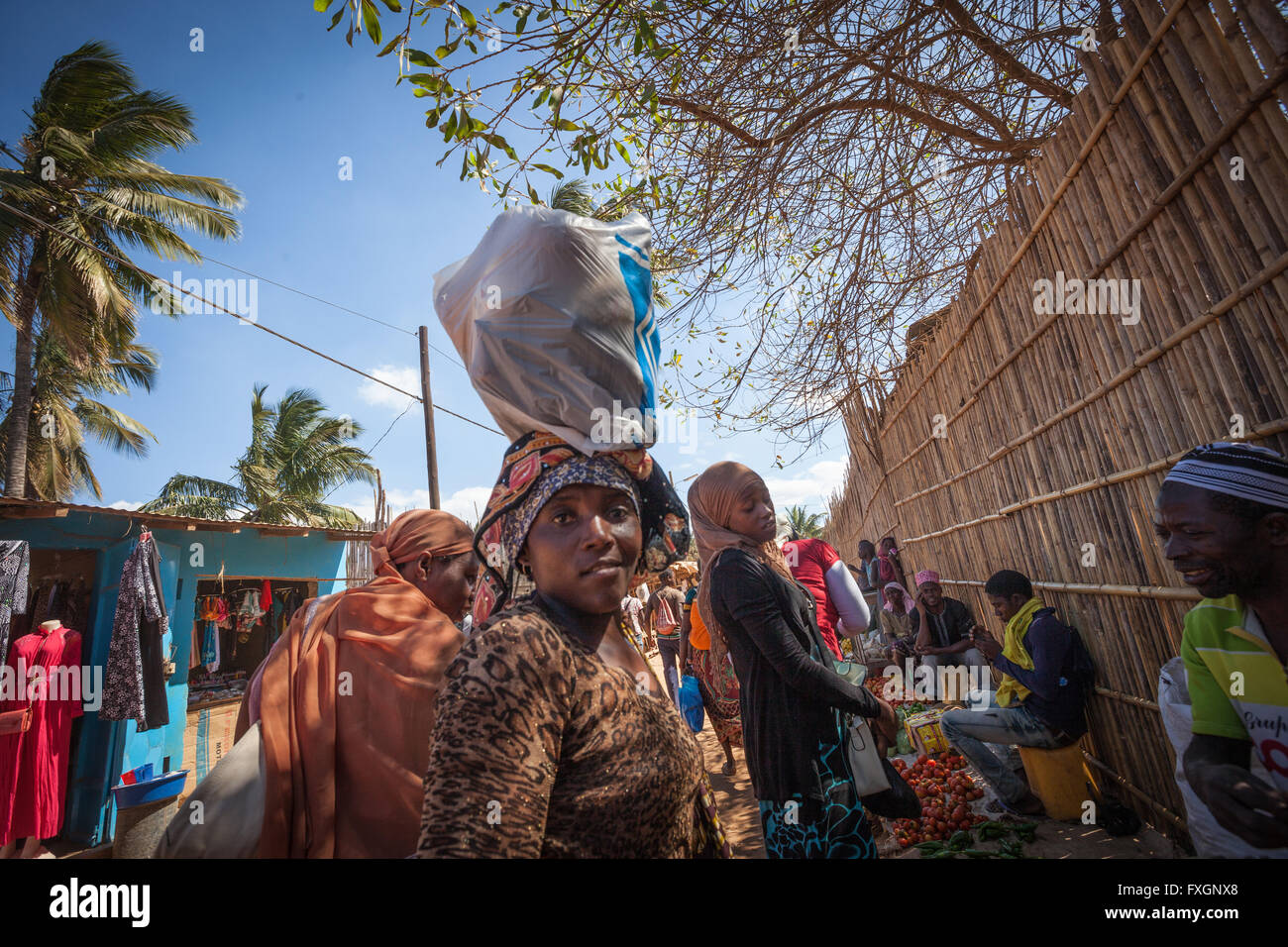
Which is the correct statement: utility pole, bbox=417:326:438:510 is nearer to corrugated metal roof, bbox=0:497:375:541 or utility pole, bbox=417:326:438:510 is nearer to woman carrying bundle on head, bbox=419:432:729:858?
corrugated metal roof, bbox=0:497:375:541

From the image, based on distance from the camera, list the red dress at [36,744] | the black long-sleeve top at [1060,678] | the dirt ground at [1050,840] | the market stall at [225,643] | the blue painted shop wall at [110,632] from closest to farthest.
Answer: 1. the dirt ground at [1050,840]
2. the black long-sleeve top at [1060,678]
3. the red dress at [36,744]
4. the blue painted shop wall at [110,632]
5. the market stall at [225,643]

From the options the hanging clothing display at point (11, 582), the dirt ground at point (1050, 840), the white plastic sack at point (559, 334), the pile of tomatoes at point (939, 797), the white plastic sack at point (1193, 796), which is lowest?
the dirt ground at point (1050, 840)

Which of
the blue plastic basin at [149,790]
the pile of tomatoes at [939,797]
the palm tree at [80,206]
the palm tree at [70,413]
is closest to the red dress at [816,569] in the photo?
the pile of tomatoes at [939,797]

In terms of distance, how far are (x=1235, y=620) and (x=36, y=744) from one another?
9.54 metres

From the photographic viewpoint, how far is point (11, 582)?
605cm

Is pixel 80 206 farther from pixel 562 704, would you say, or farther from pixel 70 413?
pixel 562 704

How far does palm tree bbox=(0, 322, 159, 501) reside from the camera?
15523 mm

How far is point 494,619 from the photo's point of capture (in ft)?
3.65

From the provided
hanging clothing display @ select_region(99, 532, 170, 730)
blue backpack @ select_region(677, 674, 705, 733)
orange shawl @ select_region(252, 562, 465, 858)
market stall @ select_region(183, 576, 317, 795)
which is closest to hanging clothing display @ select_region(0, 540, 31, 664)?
hanging clothing display @ select_region(99, 532, 170, 730)

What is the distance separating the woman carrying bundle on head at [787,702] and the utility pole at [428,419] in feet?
37.9

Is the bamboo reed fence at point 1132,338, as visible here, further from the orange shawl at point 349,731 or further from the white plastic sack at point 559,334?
the orange shawl at point 349,731

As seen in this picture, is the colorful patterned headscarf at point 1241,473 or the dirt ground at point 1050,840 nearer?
the colorful patterned headscarf at point 1241,473

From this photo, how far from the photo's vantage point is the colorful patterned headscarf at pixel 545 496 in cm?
129

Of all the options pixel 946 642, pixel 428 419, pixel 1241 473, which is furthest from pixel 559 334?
pixel 428 419
